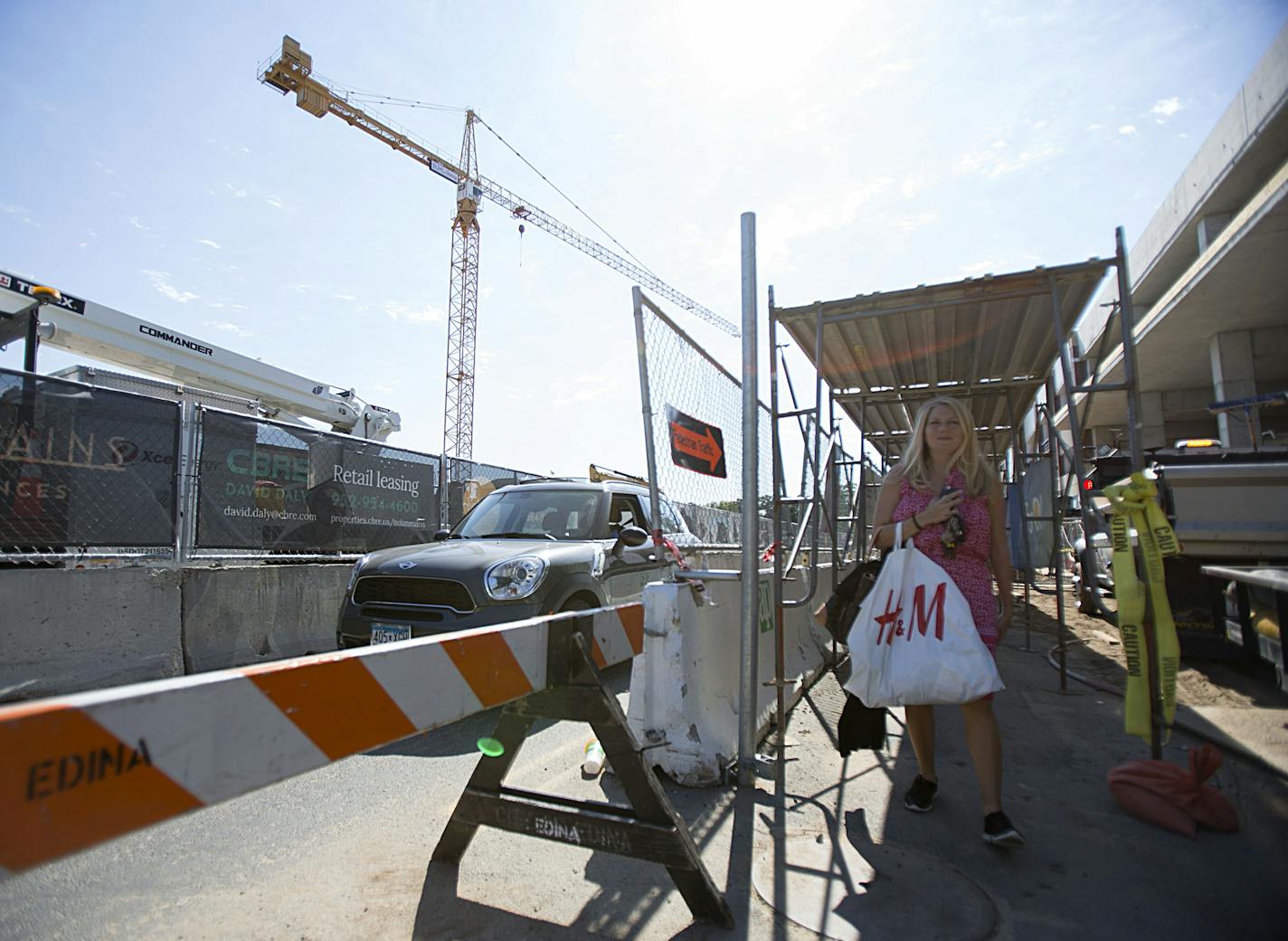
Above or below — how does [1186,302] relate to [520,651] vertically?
above

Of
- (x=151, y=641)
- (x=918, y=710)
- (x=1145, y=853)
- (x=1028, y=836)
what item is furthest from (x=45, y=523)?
(x=1145, y=853)

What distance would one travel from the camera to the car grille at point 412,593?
4535 mm

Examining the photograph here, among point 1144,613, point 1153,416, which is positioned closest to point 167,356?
point 1144,613

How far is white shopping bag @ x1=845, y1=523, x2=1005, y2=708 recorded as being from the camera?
2670 mm

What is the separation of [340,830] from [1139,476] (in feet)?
13.0

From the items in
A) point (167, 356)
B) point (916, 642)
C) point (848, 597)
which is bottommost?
point (916, 642)

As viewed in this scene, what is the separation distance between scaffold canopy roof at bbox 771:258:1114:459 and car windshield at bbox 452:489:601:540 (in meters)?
2.34

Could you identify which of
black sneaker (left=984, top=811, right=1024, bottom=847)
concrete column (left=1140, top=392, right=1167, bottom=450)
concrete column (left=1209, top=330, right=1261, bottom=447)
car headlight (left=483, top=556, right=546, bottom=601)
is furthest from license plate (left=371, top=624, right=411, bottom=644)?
concrete column (left=1140, top=392, right=1167, bottom=450)

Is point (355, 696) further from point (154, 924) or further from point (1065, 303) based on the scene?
point (1065, 303)

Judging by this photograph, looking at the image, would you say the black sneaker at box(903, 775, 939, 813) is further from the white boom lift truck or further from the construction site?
the white boom lift truck

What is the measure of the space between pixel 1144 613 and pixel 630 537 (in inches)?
117

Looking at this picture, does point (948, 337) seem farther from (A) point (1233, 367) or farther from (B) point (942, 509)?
(A) point (1233, 367)

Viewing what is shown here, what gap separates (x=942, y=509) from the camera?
2912 mm

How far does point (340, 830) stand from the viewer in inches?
114
